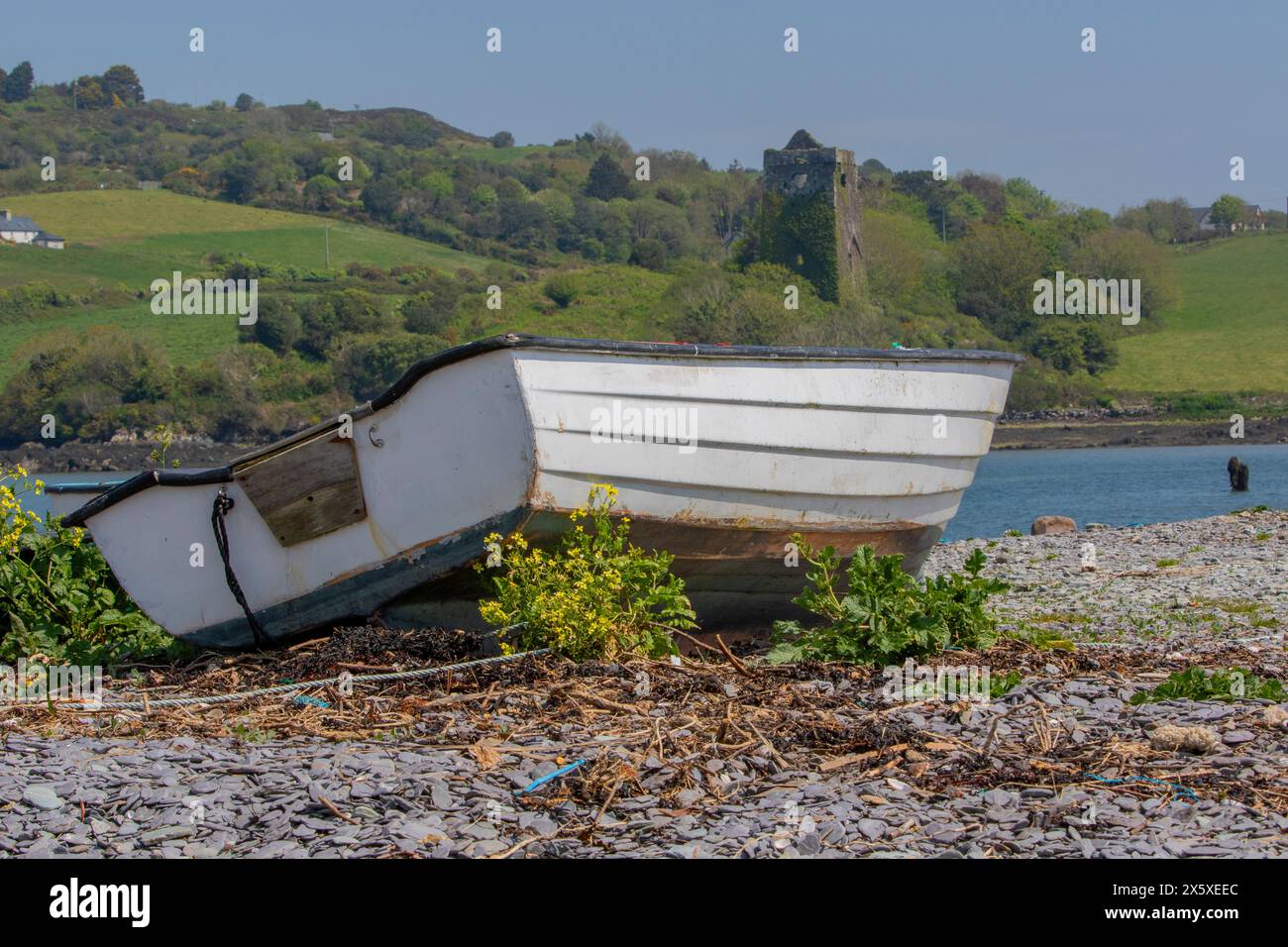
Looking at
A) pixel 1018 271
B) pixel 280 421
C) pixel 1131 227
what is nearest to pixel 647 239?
pixel 1018 271

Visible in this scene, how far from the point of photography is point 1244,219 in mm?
168000

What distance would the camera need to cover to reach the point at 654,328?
371 feet

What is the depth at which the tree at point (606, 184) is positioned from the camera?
175125mm

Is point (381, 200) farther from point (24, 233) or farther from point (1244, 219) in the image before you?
point (1244, 219)

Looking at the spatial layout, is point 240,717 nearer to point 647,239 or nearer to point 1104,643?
point 1104,643

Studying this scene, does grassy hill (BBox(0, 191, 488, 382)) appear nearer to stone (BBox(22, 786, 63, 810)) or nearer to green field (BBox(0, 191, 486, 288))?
green field (BBox(0, 191, 486, 288))

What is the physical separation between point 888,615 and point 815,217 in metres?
126

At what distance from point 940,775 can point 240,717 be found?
11.6ft

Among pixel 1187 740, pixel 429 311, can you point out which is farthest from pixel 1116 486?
pixel 429 311

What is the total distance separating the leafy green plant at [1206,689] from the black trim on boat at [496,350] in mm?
2940

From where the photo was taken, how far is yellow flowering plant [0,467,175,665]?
29.9 feet

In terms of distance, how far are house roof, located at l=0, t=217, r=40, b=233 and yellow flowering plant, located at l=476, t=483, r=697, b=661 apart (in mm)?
130043

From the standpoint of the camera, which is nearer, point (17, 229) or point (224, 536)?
point (224, 536)

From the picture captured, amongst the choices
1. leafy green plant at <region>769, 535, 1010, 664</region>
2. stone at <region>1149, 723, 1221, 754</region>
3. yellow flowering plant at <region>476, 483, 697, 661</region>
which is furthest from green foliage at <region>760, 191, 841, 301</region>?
stone at <region>1149, 723, 1221, 754</region>
